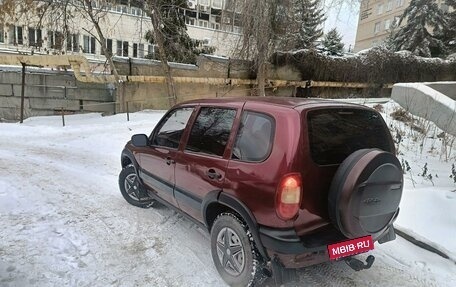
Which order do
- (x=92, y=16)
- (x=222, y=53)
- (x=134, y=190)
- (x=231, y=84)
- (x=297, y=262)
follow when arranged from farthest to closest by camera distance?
(x=222, y=53) < (x=231, y=84) < (x=92, y=16) < (x=134, y=190) < (x=297, y=262)

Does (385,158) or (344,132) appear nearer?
(385,158)

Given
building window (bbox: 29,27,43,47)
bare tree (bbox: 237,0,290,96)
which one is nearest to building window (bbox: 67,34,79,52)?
building window (bbox: 29,27,43,47)

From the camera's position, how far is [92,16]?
1241cm

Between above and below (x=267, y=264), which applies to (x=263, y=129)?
above

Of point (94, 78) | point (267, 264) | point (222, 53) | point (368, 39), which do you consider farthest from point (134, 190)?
point (368, 39)

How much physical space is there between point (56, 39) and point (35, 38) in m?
2.59

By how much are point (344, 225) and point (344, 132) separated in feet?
2.52

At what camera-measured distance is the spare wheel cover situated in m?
2.62

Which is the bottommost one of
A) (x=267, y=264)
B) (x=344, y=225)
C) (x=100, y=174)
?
(x=100, y=174)

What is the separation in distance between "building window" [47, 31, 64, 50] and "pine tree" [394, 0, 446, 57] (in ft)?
85.8

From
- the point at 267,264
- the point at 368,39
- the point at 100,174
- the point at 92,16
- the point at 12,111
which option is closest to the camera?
the point at 267,264

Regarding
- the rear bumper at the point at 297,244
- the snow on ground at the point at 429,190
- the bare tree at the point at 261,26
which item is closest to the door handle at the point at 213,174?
the rear bumper at the point at 297,244

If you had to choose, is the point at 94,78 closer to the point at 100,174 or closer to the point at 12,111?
the point at 12,111

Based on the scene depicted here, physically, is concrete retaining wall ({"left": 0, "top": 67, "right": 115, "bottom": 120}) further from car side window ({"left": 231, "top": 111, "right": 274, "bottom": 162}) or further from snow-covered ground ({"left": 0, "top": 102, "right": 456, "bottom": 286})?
car side window ({"left": 231, "top": 111, "right": 274, "bottom": 162})
